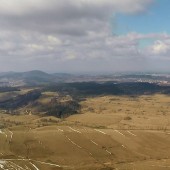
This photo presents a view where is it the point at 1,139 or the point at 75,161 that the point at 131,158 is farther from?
the point at 1,139

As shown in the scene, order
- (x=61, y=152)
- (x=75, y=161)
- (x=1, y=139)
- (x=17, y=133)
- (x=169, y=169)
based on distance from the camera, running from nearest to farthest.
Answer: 1. (x=169, y=169)
2. (x=75, y=161)
3. (x=61, y=152)
4. (x=1, y=139)
5. (x=17, y=133)

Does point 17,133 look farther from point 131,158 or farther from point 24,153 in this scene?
point 131,158

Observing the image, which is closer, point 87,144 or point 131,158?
point 131,158

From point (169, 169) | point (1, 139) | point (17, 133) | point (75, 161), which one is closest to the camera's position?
point (169, 169)

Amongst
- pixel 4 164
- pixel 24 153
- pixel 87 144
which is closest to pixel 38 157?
pixel 24 153

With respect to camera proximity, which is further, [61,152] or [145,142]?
[145,142]

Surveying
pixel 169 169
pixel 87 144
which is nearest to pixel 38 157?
pixel 87 144

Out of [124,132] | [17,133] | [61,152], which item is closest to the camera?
[61,152]

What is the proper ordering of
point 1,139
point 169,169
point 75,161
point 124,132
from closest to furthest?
point 169,169 → point 75,161 → point 1,139 → point 124,132

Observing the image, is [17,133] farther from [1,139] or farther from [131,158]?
[131,158]
